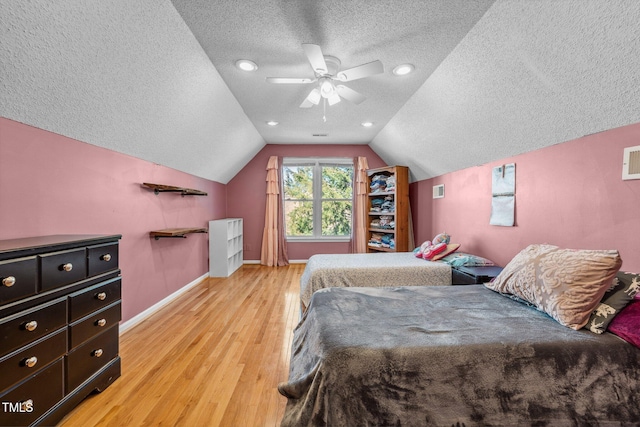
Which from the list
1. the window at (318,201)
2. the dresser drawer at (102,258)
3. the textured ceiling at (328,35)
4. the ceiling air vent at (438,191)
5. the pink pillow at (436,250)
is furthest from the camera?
the window at (318,201)

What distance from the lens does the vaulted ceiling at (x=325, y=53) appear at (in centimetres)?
147

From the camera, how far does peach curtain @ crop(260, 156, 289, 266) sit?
5.57 meters

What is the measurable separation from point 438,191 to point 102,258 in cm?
414

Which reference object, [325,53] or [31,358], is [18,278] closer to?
[31,358]

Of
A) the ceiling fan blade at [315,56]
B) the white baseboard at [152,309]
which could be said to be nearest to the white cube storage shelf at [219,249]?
the white baseboard at [152,309]

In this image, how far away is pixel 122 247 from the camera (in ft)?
8.64

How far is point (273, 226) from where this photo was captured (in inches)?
221

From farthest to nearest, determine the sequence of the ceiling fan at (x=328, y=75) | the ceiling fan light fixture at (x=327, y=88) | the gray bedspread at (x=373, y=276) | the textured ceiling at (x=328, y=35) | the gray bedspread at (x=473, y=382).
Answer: the gray bedspread at (x=373, y=276) → the ceiling fan light fixture at (x=327, y=88) → the ceiling fan at (x=328, y=75) → the textured ceiling at (x=328, y=35) → the gray bedspread at (x=473, y=382)

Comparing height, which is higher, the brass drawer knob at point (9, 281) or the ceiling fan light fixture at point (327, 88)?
the ceiling fan light fixture at point (327, 88)

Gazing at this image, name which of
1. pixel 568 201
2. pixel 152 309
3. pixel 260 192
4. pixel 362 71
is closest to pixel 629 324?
pixel 568 201

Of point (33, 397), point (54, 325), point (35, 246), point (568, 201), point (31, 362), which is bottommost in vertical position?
point (33, 397)

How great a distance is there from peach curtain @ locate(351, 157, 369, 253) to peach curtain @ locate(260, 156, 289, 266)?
1519 mm

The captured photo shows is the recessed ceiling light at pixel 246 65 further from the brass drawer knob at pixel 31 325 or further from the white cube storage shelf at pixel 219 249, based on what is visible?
the white cube storage shelf at pixel 219 249

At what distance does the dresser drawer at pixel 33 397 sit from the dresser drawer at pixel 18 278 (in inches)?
16.6
